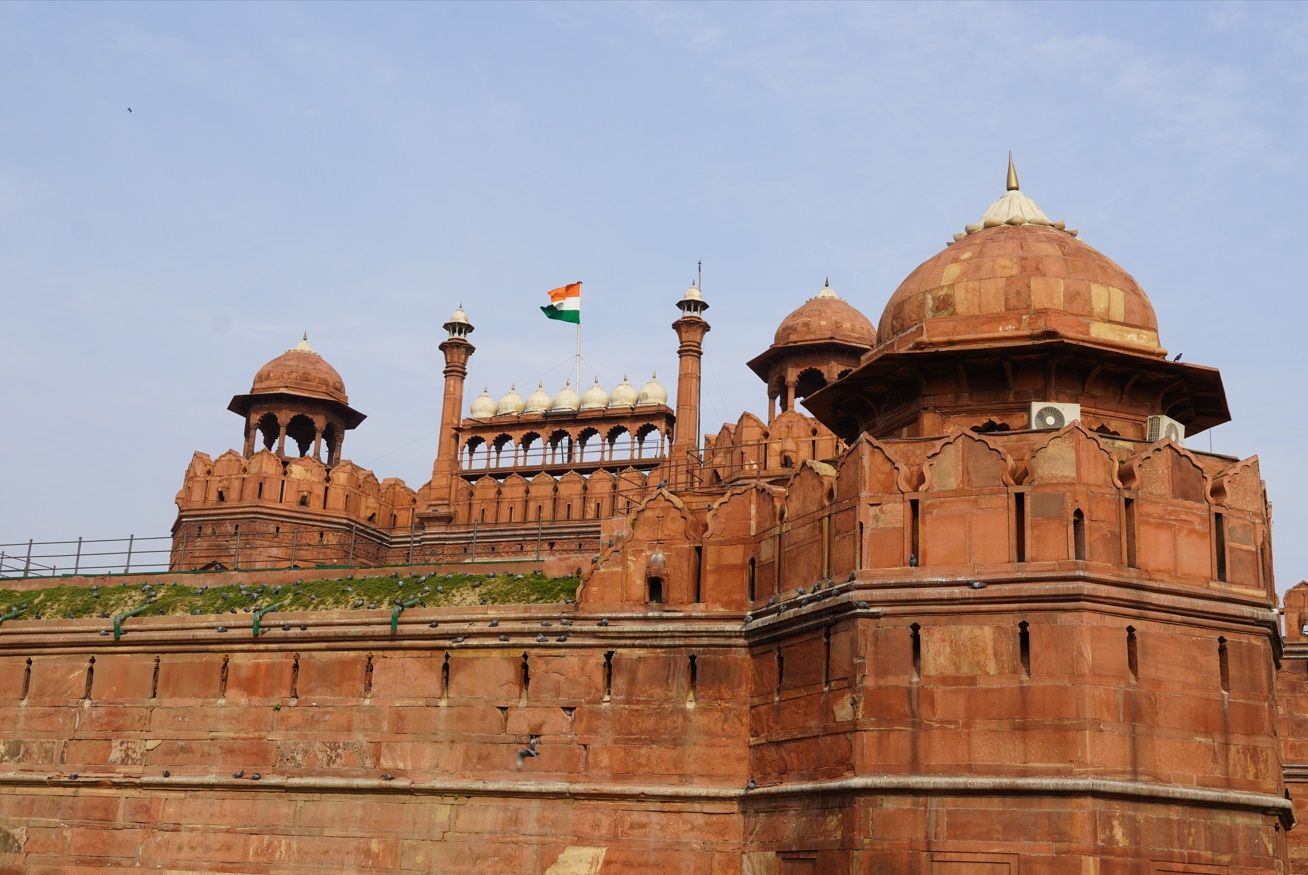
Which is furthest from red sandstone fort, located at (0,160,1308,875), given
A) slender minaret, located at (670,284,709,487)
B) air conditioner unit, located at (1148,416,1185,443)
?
slender minaret, located at (670,284,709,487)

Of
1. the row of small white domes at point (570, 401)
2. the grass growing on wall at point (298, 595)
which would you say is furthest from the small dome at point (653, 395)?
the grass growing on wall at point (298, 595)

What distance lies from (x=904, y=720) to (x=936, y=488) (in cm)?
274

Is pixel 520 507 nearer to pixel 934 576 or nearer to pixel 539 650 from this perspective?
pixel 539 650

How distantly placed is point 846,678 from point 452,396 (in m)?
25.9

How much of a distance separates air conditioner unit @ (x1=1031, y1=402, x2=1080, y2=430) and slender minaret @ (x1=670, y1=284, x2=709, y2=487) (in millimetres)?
18160

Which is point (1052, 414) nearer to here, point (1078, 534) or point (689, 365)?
point (1078, 534)

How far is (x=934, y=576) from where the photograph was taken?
742 inches

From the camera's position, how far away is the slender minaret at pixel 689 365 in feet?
127

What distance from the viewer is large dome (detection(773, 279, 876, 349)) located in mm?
38875

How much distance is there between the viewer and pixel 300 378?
137 feet

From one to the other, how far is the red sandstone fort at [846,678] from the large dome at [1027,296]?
1.9 inches

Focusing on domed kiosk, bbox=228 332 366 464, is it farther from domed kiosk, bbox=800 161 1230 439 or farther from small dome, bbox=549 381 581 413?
domed kiosk, bbox=800 161 1230 439

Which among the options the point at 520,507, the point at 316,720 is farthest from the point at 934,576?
the point at 520,507

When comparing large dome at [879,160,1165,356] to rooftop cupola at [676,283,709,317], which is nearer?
large dome at [879,160,1165,356]
